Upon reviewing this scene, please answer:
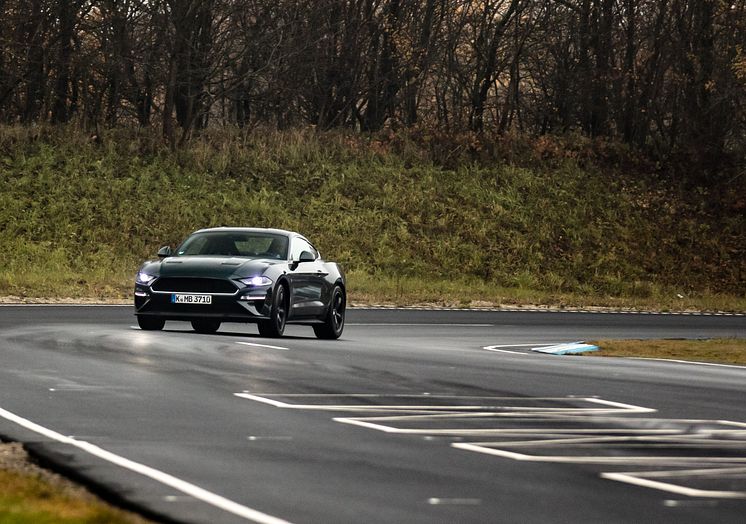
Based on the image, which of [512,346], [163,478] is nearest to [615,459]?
[163,478]

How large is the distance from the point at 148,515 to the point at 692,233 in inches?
1706

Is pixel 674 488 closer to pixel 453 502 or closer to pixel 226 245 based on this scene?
pixel 453 502

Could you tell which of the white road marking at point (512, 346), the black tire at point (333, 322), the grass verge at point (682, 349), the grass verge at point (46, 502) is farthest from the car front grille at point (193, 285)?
the grass verge at point (46, 502)

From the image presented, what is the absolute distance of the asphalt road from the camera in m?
7.88

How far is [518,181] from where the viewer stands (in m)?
52.4

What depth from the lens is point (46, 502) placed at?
7.67 m

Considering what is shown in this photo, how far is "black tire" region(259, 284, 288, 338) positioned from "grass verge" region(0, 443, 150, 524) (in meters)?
13.0

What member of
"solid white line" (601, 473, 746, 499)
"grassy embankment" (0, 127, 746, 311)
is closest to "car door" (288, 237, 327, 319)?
"grassy embankment" (0, 127, 746, 311)

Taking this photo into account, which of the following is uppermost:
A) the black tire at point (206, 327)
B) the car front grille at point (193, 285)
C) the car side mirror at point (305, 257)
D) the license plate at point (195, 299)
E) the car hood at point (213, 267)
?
the car side mirror at point (305, 257)

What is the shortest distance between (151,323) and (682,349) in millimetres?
7730

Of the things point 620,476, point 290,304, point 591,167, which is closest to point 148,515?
point 620,476

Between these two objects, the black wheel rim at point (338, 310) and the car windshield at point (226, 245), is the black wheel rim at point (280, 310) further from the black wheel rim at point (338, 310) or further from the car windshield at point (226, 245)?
the black wheel rim at point (338, 310)

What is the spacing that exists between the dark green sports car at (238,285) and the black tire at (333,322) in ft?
0.05

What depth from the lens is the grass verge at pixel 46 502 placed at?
7.17 metres
